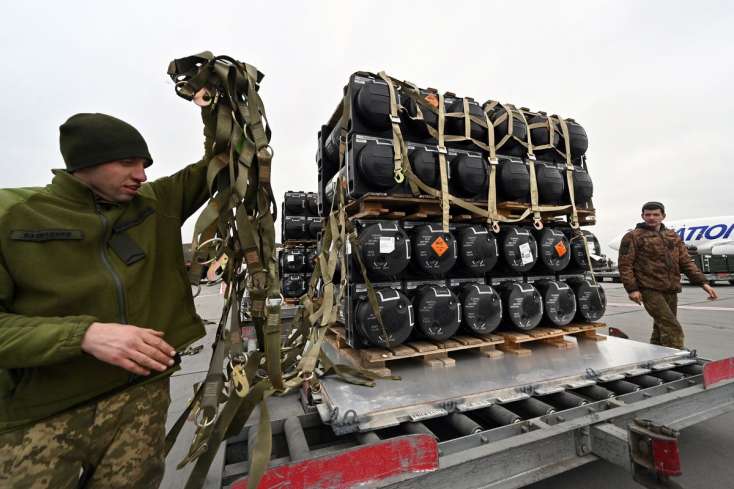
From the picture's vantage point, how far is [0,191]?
120cm

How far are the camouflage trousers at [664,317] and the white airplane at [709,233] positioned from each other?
58.4ft

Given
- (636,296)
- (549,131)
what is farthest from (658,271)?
(549,131)

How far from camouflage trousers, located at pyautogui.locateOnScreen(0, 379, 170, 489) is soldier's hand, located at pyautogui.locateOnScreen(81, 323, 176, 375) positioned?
1.25 feet

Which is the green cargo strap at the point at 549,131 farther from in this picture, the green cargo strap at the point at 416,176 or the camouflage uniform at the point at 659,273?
the camouflage uniform at the point at 659,273

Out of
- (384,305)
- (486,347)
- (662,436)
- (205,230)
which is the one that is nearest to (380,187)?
(384,305)

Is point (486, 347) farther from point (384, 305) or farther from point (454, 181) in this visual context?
point (454, 181)

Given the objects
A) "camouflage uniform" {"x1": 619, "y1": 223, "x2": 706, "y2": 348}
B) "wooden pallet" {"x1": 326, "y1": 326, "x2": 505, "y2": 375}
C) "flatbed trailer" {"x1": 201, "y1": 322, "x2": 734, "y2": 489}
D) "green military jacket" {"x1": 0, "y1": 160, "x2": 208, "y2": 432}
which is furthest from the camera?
"camouflage uniform" {"x1": 619, "y1": 223, "x2": 706, "y2": 348}

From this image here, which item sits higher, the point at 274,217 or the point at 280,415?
the point at 274,217

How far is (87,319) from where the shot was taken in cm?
108

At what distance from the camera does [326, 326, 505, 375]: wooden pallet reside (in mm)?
2639

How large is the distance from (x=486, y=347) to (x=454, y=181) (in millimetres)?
1780

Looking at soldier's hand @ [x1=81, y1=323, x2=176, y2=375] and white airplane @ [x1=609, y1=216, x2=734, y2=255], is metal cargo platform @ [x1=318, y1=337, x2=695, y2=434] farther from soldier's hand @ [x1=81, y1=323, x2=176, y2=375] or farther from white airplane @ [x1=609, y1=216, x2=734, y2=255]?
white airplane @ [x1=609, y1=216, x2=734, y2=255]

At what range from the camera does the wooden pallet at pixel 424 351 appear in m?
2.64

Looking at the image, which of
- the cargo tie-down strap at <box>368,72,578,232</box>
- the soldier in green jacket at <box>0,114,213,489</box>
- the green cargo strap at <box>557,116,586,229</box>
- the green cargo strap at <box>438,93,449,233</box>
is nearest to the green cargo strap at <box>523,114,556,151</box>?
the cargo tie-down strap at <box>368,72,578,232</box>
